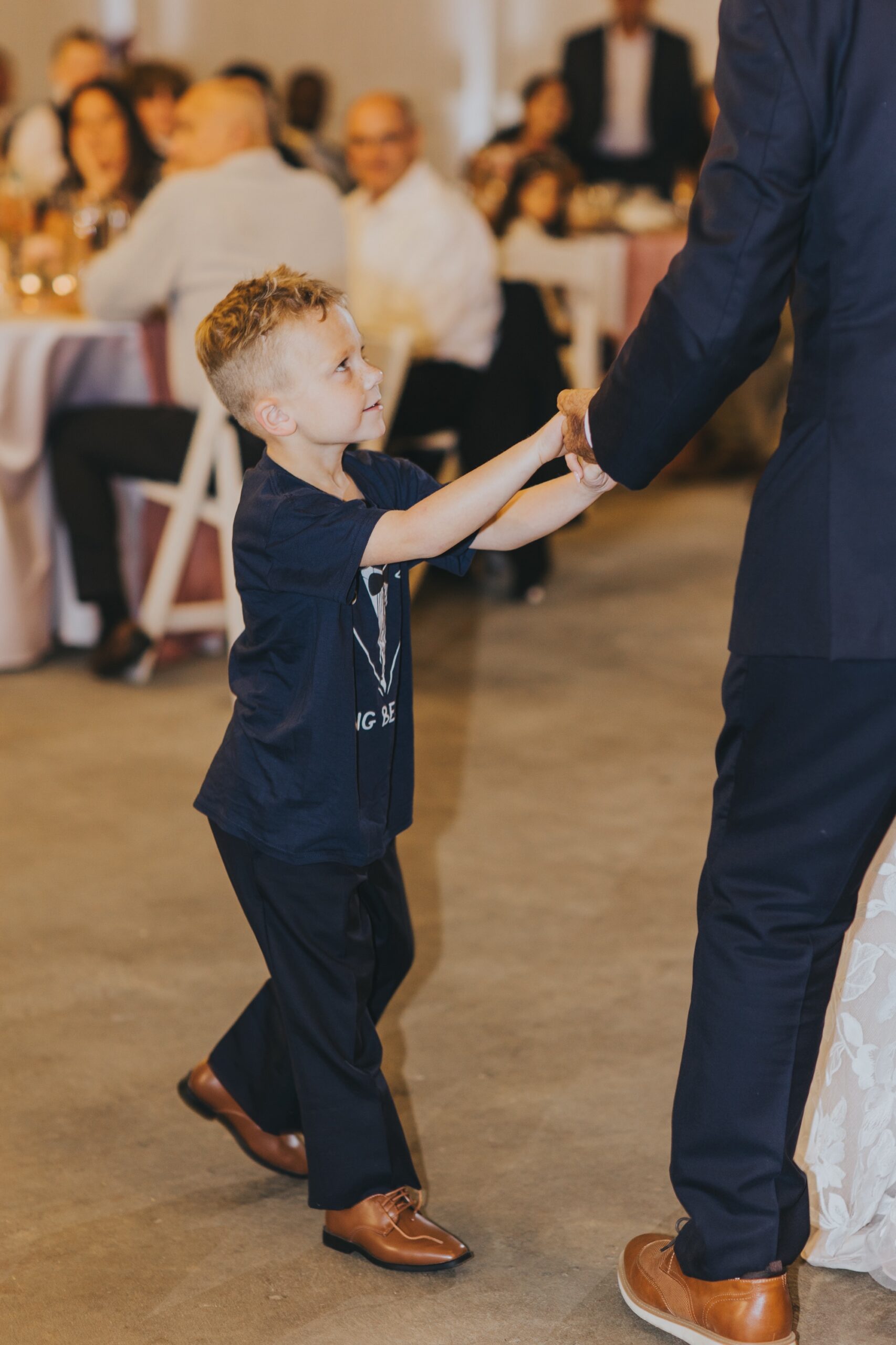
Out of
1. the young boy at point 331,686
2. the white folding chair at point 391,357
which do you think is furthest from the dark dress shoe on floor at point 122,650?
the young boy at point 331,686

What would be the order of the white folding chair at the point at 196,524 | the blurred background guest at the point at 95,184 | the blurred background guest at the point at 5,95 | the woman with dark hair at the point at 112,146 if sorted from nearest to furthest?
the white folding chair at the point at 196,524 → the blurred background guest at the point at 95,184 → the woman with dark hair at the point at 112,146 → the blurred background guest at the point at 5,95

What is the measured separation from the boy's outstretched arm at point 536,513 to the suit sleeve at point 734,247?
227 mm

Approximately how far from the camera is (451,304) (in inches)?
163

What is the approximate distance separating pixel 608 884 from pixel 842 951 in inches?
38.0

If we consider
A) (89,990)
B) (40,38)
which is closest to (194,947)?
(89,990)

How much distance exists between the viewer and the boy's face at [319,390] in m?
1.45

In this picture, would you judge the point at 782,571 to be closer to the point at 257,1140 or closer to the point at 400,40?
the point at 257,1140

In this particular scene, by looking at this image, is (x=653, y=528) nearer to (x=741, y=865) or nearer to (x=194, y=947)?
(x=194, y=947)

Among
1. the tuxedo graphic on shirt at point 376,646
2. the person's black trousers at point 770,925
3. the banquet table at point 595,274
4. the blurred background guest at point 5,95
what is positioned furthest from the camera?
the blurred background guest at point 5,95

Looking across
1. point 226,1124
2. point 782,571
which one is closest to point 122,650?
point 226,1124

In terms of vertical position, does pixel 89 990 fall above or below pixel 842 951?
below

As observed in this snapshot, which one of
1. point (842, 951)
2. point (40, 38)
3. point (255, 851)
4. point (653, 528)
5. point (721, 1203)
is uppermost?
point (40, 38)

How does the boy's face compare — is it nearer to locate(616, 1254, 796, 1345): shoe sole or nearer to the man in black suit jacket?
locate(616, 1254, 796, 1345): shoe sole

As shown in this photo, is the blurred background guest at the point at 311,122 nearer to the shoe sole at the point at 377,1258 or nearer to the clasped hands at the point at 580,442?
the clasped hands at the point at 580,442
